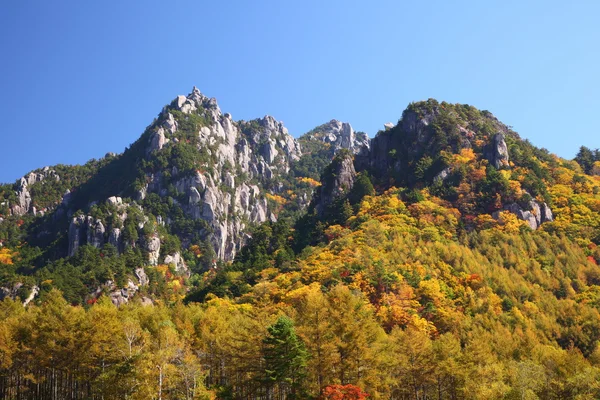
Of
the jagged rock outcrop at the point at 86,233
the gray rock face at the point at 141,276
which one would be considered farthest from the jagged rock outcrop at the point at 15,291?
the jagged rock outcrop at the point at 86,233

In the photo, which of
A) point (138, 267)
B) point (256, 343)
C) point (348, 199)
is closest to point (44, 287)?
point (138, 267)

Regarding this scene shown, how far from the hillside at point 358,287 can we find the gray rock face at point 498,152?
473mm

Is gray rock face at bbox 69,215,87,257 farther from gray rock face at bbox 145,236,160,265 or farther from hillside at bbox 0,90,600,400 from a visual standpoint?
gray rock face at bbox 145,236,160,265

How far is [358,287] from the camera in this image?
7894cm

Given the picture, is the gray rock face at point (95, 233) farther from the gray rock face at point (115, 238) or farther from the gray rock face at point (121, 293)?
the gray rock face at point (121, 293)

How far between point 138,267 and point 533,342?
110 metres

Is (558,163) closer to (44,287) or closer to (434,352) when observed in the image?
(434,352)

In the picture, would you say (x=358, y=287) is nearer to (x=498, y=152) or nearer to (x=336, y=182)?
(x=336, y=182)

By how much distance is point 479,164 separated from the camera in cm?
12631

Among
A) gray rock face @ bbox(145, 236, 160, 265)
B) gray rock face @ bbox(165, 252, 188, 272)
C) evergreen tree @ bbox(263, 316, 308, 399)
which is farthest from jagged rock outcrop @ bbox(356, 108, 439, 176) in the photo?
evergreen tree @ bbox(263, 316, 308, 399)

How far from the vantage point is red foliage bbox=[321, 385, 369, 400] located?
3812cm

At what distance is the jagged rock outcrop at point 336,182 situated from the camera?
136250mm

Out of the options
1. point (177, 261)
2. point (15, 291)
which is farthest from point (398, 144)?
point (15, 291)

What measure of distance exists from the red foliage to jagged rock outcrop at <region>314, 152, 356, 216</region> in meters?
94.8
